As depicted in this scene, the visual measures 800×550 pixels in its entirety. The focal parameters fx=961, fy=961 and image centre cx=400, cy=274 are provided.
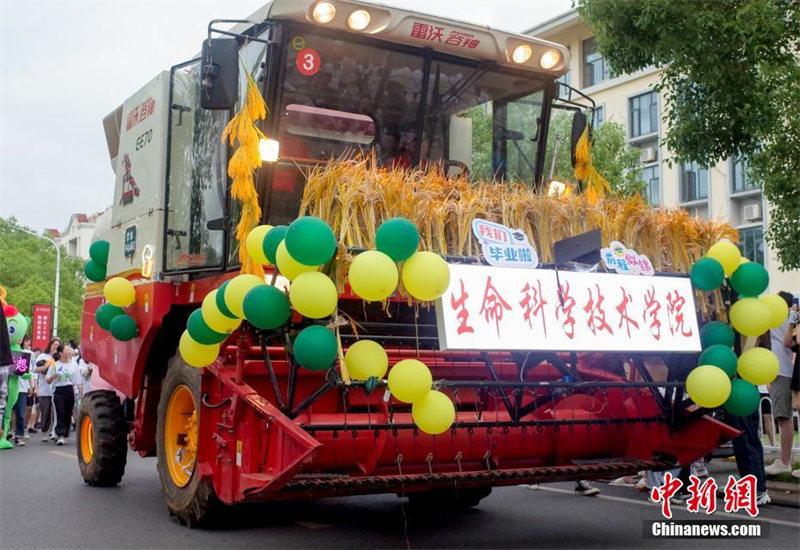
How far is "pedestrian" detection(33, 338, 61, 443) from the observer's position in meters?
17.0

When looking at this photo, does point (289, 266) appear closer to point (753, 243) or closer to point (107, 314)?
point (107, 314)

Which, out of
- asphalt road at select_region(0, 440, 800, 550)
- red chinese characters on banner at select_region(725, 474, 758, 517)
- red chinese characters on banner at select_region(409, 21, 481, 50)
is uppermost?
red chinese characters on banner at select_region(409, 21, 481, 50)

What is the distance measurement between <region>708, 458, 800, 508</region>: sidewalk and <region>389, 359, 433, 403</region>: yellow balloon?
176 inches

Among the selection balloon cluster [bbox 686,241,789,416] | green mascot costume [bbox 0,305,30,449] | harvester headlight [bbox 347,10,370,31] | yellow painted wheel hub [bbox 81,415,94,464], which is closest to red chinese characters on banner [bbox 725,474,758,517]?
balloon cluster [bbox 686,241,789,416]

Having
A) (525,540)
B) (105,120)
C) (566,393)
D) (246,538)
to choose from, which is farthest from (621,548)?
(105,120)

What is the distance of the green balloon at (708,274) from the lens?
19.7 feet

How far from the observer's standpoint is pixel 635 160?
74.2ft

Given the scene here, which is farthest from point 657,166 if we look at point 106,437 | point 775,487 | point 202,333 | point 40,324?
point 202,333

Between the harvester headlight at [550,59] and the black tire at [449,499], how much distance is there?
3406 mm

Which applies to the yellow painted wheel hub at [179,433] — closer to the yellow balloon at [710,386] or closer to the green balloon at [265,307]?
the green balloon at [265,307]

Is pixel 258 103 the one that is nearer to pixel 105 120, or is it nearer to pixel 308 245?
pixel 308 245

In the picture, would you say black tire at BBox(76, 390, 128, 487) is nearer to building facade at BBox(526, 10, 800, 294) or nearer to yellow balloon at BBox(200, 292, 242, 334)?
yellow balloon at BBox(200, 292, 242, 334)

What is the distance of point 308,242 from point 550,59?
3.58m

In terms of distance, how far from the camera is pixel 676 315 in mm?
6004
